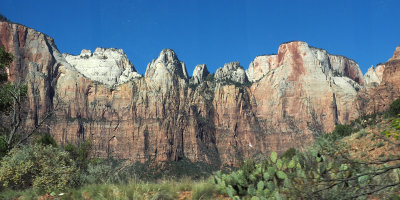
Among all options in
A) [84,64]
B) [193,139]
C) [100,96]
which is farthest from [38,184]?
[84,64]

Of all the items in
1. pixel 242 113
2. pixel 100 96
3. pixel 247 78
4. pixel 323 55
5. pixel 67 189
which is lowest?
pixel 67 189

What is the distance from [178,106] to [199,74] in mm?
35617

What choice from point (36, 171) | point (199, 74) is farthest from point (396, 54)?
point (36, 171)

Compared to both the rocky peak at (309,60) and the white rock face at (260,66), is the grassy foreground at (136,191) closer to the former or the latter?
the rocky peak at (309,60)

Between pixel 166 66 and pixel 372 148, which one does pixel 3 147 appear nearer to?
pixel 372 148

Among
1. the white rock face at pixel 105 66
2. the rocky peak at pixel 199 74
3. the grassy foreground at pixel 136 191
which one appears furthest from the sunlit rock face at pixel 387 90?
the white rock face at pixel 105 66

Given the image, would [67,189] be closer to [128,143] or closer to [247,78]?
[128,143]

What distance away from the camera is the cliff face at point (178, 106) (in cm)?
13400

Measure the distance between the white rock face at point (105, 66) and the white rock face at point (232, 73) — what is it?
42.1 meters

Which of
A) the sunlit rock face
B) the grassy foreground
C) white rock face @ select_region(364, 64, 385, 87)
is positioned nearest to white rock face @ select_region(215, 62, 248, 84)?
white rock face @ select_region(364, 64, 385, 87)

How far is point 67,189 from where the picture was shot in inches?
427

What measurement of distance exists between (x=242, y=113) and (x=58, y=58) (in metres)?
86.4

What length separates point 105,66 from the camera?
16525 cm

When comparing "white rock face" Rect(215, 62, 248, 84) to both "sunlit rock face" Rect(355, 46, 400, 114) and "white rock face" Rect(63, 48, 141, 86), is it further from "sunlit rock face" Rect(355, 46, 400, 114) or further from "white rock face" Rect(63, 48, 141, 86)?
"sunlit rock face" Rect(355, 46, 400, 114)
